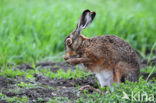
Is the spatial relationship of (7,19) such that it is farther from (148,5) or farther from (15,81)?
(148,5)

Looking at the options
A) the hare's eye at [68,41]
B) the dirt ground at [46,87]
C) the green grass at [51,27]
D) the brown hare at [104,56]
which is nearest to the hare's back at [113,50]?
the brown hare at [104,56]

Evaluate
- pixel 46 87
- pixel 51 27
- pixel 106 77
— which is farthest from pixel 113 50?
pixel 51 27

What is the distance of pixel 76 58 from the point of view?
5930 millimetres

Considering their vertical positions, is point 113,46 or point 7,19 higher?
point 7,19

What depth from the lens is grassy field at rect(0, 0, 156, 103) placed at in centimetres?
822

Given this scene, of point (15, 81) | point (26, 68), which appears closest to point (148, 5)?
point (26, 68)

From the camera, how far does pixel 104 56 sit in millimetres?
5809

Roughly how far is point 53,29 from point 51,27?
12 centimetres

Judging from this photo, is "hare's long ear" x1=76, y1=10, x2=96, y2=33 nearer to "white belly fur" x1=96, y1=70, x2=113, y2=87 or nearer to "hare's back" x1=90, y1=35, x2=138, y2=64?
"hare's back" x1=90, y1=35, x2=138, y2=64

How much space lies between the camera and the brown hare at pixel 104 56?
5.73 meters

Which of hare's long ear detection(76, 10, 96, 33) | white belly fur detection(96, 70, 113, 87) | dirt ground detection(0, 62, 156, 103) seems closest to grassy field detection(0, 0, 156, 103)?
dirt ground detection(0, 62, 156, 103)

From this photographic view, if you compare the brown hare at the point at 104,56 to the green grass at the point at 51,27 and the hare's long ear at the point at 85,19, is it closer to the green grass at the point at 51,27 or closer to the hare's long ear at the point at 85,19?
the hare's long ear at the point at 85,19

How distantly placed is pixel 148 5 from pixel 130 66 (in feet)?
22.5

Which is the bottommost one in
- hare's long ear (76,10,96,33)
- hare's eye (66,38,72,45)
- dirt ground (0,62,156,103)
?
dirt ground (0,62,156,103)
